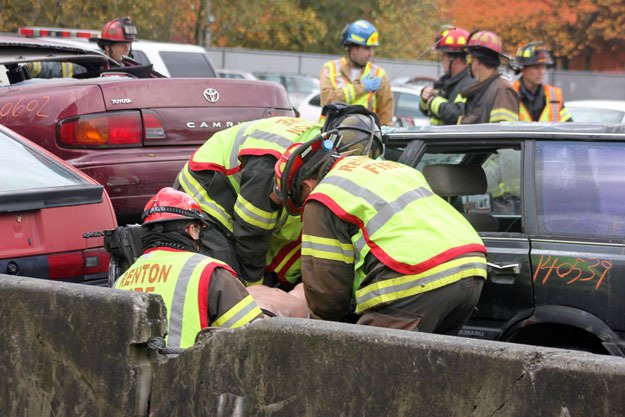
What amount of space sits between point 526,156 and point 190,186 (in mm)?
1599

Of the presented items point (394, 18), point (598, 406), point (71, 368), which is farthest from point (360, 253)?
point (394, 18)

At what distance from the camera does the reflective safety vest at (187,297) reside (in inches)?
158

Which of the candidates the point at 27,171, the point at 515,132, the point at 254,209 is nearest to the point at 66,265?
the point at 27,171

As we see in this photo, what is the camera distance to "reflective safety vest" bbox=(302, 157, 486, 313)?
420cm

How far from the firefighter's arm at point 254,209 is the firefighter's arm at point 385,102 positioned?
3.91 meters

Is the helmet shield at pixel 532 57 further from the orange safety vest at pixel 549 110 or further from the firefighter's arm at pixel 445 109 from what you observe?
the firefighter's arm at pixel 445 109

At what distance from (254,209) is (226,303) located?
3.31 ft

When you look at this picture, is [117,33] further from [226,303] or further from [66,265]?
[226,303]

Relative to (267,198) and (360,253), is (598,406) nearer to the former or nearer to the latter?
(360,253)

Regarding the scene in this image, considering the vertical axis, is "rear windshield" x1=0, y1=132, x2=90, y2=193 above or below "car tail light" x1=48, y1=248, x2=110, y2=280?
above

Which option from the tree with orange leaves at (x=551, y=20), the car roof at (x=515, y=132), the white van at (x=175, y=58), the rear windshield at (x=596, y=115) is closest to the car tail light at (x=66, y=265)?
the car roof at (x=515, y=132)

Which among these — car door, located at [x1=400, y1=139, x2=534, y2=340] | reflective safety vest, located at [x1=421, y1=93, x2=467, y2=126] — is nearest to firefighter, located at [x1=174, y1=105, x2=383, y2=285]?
car door, located at [x1=400, y1=139, x2=534, y2=340]

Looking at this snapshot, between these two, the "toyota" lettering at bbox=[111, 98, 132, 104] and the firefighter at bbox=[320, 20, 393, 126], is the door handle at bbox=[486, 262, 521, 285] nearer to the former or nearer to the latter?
the "toyota" lettering at bbox=[111, 98, 132, 104]

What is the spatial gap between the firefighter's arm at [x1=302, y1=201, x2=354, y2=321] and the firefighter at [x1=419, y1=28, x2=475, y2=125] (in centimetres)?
442
